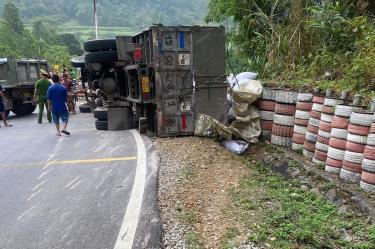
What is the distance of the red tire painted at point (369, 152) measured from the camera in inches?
189

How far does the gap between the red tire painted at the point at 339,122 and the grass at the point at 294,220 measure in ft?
3.26

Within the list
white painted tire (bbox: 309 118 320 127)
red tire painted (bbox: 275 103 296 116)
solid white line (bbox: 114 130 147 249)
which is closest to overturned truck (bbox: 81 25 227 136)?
red tire painted (bbox: 275 103 296 116)

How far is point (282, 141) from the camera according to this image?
7.39 metres

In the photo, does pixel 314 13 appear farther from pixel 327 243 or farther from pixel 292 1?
pixel 327 243

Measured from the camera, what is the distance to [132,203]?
15.7 ft

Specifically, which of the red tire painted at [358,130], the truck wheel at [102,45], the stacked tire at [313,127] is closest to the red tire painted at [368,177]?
the red tire painted at [358,130]

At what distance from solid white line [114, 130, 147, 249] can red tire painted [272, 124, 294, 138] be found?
2.47 metres

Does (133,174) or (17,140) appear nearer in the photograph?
(133,174)

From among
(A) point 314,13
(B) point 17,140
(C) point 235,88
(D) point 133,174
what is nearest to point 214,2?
(A) point 314,13

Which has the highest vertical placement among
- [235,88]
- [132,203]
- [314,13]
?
[314,13]

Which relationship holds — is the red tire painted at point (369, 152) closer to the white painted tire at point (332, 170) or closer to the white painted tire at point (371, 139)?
the white painted tire at point (371, 139)

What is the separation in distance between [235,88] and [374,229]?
461cm

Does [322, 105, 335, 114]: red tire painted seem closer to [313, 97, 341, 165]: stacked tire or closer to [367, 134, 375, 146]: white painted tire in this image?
[313, 97, 341, 165]: stacked tire

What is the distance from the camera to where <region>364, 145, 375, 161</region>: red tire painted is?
4801 mm
